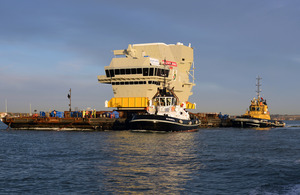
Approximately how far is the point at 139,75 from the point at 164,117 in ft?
96.1

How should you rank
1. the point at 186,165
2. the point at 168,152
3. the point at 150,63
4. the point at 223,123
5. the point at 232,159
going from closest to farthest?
the point at 186,165
the point at 232,159
the point at 168,152
the point at 150,63
the point at 223,123

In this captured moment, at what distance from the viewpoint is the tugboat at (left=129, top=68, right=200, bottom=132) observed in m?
63.7

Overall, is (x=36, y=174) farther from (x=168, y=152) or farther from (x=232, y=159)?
(x=232, y=159)

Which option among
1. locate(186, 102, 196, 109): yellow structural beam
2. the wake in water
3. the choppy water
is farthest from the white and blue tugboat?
the wake in water

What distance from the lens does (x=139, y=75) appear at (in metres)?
91.1

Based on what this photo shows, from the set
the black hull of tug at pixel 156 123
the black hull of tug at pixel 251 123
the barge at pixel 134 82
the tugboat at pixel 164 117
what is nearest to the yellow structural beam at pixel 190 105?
the barge at pixel 134 82

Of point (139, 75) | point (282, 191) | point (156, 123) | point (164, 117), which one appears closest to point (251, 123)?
point (139, 75)

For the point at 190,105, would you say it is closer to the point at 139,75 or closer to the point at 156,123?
the point at 139,75

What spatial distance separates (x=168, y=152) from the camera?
38938 mm

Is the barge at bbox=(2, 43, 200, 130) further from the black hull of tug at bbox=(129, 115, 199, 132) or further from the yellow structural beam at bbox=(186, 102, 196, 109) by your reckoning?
the black hull of tug at bbox=(129, 115, 199, 132)

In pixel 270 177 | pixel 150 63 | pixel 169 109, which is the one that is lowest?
pixel 270 177

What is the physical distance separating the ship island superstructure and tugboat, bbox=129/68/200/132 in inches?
668

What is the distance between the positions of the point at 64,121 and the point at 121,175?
183ft

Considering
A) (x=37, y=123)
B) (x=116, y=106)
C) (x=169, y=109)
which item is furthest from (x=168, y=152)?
(x=116, y=106)
